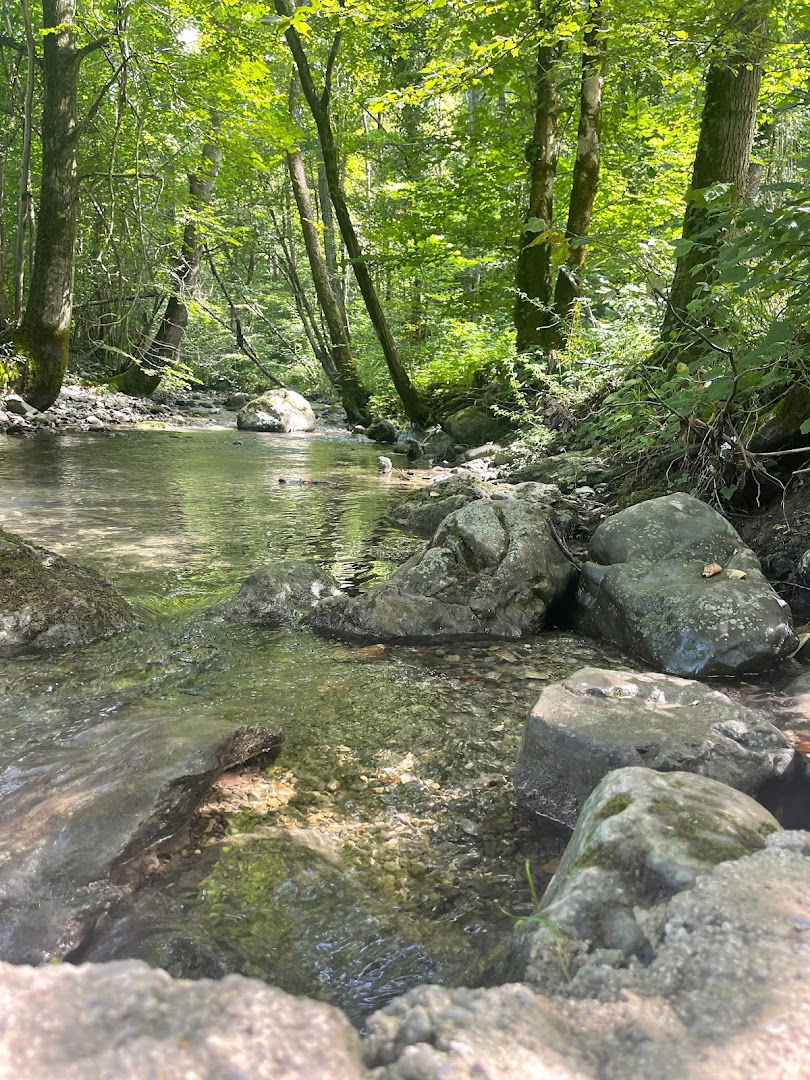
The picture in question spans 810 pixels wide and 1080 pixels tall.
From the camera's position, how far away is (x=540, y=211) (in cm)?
1123

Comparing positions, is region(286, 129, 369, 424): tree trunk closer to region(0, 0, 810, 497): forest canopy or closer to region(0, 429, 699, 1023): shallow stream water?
region(0, 0, 810, 497): forest canopy

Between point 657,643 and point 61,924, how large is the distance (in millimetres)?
2934

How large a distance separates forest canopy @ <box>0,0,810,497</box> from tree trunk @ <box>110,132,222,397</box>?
0.33 ft

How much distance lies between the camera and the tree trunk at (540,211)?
36.0 ft

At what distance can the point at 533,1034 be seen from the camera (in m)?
1.07

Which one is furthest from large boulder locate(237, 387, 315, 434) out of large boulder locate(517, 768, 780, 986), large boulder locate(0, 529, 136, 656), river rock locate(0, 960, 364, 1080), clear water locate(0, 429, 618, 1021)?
river rock locate(0, 960, 364, 1080)

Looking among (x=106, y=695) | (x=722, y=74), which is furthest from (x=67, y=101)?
(x=106, y=695)

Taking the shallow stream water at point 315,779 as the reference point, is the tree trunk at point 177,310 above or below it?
above

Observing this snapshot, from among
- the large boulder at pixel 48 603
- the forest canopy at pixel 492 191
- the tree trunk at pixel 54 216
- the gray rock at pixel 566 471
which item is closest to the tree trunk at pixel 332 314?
the forest canopy at pixel 492 191

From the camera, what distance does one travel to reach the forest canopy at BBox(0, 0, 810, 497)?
5.16 metres

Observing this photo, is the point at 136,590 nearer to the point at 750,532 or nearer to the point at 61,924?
the point at 61,924

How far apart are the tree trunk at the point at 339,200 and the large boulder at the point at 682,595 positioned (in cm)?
967

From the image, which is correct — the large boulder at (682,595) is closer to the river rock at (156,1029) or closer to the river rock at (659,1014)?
the river rock at (659,1014)

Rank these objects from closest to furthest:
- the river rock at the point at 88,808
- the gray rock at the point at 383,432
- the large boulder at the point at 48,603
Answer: the river rock at the point at 88,808
the large boulder at the point at 48,603
the gray rock at the point at 383,432
